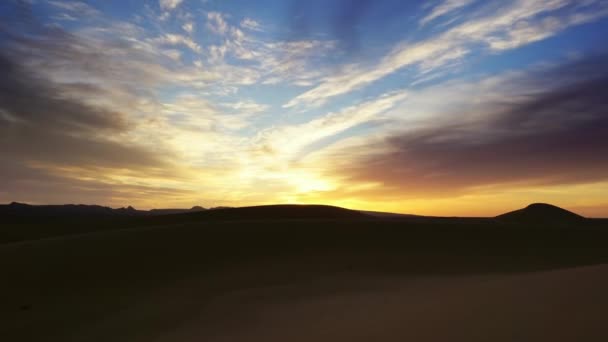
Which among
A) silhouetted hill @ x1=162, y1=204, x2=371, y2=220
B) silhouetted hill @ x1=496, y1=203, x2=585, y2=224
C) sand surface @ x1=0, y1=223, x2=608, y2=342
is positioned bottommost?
sand surface @ x1=0, y1=223, x2=608, y2=342

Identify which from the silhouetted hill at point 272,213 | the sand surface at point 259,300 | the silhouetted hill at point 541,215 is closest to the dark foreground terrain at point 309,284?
the sand surface at point 259,300

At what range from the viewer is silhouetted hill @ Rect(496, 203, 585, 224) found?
67562 millimetres

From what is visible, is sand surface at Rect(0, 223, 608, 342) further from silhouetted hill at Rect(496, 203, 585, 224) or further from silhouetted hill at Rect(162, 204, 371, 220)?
silhouetted hill at Rect(496, 203, 585, 224)

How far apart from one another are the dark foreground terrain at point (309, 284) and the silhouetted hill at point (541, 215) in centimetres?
5168

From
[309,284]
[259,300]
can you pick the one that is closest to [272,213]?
[309,284]

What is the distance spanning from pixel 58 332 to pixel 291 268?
6.66m

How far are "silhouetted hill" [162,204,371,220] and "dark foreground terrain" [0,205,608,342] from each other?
68.7 ft

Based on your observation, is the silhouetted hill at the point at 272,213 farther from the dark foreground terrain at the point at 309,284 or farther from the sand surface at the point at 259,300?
the sand surface at the point at 259,300

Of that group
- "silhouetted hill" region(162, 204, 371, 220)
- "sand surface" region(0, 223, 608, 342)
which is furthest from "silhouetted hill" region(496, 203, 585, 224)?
"sand surface" region(0, 223, 608, 342)

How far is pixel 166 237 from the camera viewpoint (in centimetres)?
1595

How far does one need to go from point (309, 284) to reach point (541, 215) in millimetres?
76876

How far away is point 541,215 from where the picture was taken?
7125 centimetres

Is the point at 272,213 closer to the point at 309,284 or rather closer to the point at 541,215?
the point at 309,284

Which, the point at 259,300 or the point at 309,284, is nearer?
the point at 259,300
